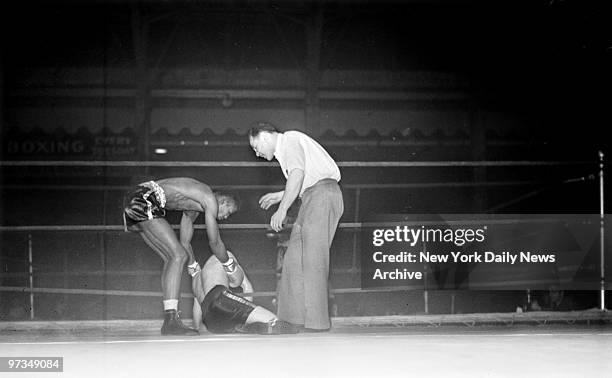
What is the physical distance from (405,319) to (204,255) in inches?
144

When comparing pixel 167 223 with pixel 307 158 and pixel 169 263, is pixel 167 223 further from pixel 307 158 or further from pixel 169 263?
pixel 307 158

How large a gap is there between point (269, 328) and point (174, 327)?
467 millimetres

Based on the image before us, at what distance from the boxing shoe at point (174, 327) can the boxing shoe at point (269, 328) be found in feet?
0.75

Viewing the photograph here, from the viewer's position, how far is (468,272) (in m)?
4.58

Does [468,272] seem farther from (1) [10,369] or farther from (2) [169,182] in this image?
(1) [10,369]

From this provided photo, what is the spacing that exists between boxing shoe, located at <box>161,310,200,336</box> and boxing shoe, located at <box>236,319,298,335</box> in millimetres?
228

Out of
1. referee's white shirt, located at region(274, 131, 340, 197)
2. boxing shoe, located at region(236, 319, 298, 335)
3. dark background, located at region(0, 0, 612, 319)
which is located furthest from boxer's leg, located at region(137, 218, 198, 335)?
dark background, located at region(0, 0, 612, 319)

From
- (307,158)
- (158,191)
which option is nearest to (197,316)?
(158,191)

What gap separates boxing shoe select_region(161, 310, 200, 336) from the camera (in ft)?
11.9

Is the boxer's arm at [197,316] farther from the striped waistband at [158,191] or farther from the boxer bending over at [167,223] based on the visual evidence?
the striped waistband at [158,191]

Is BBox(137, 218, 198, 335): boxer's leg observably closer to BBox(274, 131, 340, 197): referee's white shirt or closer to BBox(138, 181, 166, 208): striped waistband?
BBox(138, 181, 166, 208): striped waistband

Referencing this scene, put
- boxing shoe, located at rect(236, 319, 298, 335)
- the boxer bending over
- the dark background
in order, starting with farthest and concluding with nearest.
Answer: the dark background < the boxer bending over < boxing shoe, located at rect(236, 319, 298, 335)

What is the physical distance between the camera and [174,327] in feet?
12.1

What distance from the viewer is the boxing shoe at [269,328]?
11.8 ft
